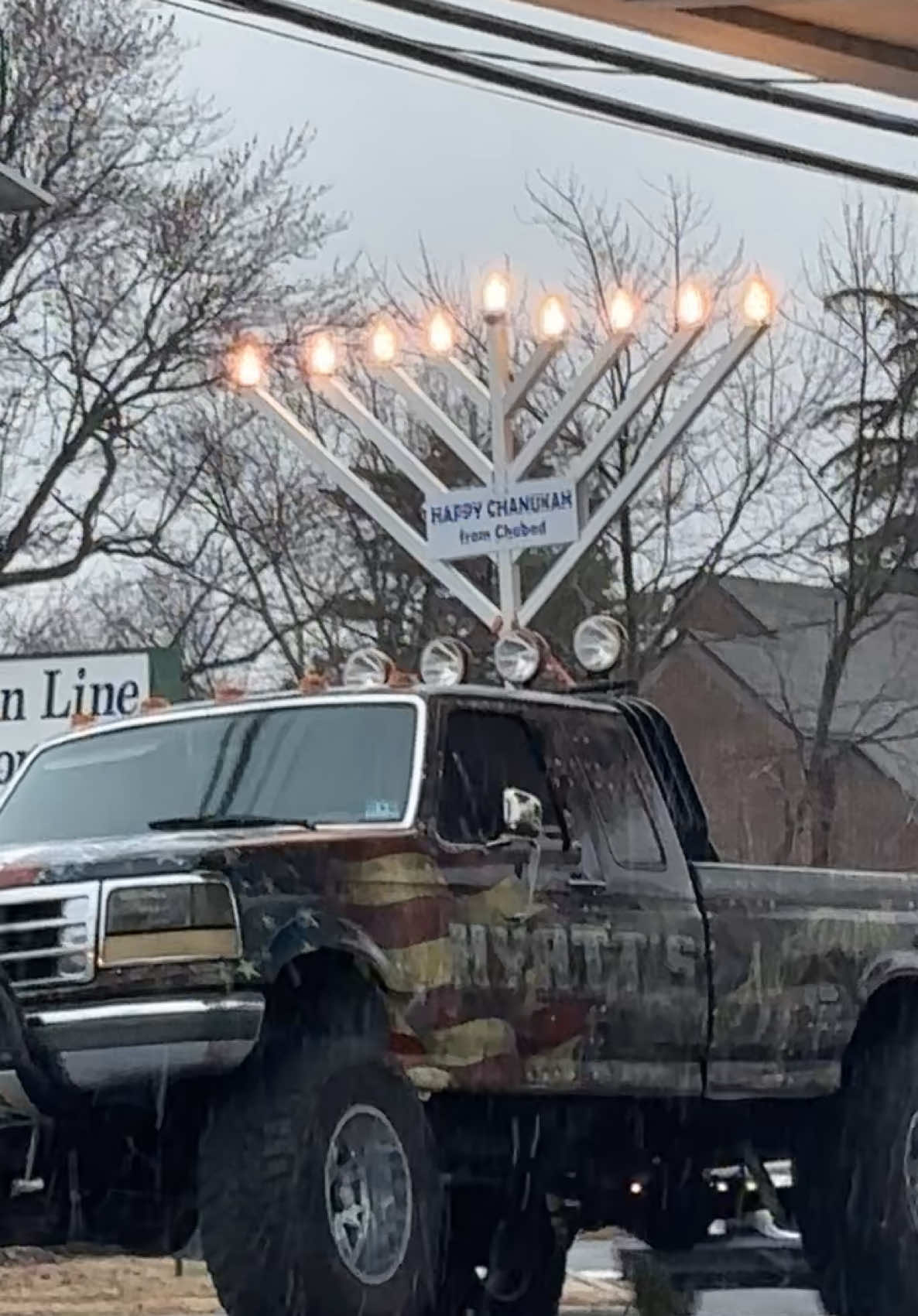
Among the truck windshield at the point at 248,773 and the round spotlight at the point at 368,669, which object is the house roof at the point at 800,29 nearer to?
the round spotlight at the point at 368,669

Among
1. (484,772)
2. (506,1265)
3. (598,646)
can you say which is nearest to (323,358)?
(598,646)

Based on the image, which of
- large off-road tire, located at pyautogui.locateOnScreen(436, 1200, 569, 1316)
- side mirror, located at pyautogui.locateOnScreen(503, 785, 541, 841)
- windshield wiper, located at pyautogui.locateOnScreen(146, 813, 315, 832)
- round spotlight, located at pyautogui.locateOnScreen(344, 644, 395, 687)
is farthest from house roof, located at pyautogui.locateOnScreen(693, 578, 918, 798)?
windshield wiper, located at pyautogui.locateOnScreen(146, 813, 315, 832)

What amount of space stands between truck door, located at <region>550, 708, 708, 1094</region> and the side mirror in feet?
0.92

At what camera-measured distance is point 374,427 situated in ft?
68.6

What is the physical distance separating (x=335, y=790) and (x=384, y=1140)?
128cm

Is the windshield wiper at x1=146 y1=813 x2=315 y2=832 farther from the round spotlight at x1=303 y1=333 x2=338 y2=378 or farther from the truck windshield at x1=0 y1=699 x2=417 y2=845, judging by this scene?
the round spotlight at x1=303 y1=333 x2=338 y2=378

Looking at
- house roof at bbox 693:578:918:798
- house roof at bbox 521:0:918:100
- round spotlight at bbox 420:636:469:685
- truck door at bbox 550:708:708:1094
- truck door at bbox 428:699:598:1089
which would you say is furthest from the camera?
house roof at bbox 693:578:918:798

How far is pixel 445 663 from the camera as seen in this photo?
372 inches

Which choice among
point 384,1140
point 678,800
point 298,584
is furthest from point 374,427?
point 384,1140

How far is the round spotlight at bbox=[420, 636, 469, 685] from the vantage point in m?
9.39

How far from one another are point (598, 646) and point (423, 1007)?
2609mm

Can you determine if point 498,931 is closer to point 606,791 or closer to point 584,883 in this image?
point 584,883

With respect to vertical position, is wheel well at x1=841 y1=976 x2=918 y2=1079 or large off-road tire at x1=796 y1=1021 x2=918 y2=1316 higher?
wheel well at x1=841 y1=976 x2=918 y2=1079

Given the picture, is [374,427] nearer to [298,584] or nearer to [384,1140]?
[298,584]
